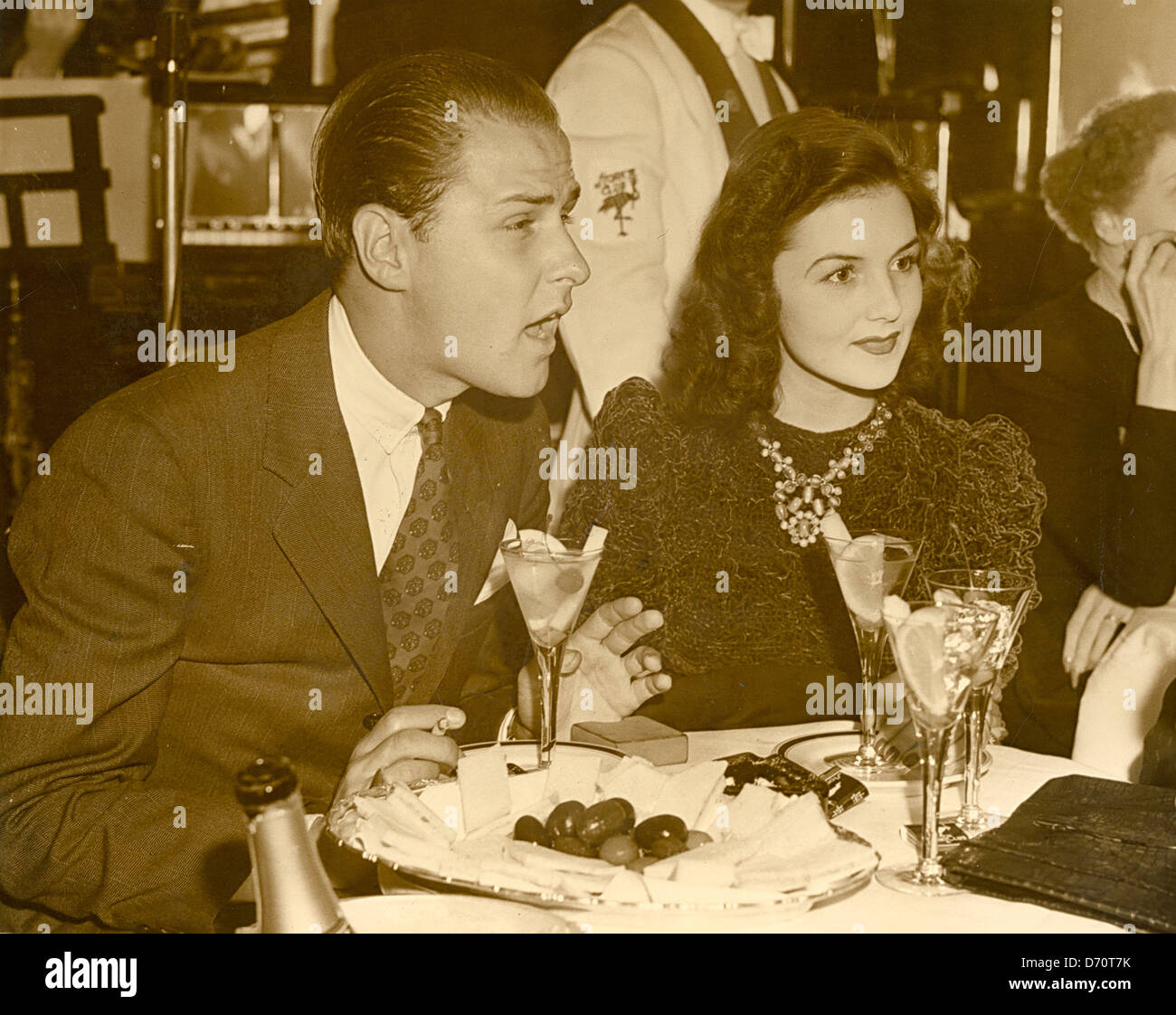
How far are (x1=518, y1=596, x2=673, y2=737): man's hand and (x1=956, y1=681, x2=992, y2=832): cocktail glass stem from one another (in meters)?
0.60

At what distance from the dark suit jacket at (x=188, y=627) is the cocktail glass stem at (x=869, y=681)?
0.76 m

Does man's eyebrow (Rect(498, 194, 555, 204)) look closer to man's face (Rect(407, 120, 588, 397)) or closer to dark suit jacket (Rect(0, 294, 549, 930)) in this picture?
man's face (Rect(407, 120, 588, 397))

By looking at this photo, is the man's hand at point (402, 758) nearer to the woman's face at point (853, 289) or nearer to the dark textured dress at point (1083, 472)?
the woman's face at point (853, 289)

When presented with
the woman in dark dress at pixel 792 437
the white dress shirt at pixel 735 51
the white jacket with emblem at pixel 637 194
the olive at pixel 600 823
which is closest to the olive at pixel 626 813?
the olive at pixel 600 823

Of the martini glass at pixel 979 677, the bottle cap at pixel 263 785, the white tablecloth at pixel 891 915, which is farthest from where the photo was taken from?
the martini glass at pixel 979 677

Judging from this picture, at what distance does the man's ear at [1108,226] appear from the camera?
2.36 metres

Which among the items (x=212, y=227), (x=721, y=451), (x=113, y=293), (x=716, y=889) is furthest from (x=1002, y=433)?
(x=113, y=293)

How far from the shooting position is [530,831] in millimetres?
1475

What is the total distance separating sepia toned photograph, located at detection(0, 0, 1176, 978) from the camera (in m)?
1.84

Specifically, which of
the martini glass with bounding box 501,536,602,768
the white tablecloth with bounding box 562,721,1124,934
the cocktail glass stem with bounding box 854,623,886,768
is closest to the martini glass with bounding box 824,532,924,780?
the cocktail glass stem with bounding box 854,623,886,768

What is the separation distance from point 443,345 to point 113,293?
640 millimetres

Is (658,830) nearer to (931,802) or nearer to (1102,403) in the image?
(931,802)

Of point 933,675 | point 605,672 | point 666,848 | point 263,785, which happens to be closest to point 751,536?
point 605,672

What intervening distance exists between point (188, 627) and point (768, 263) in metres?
1.25
